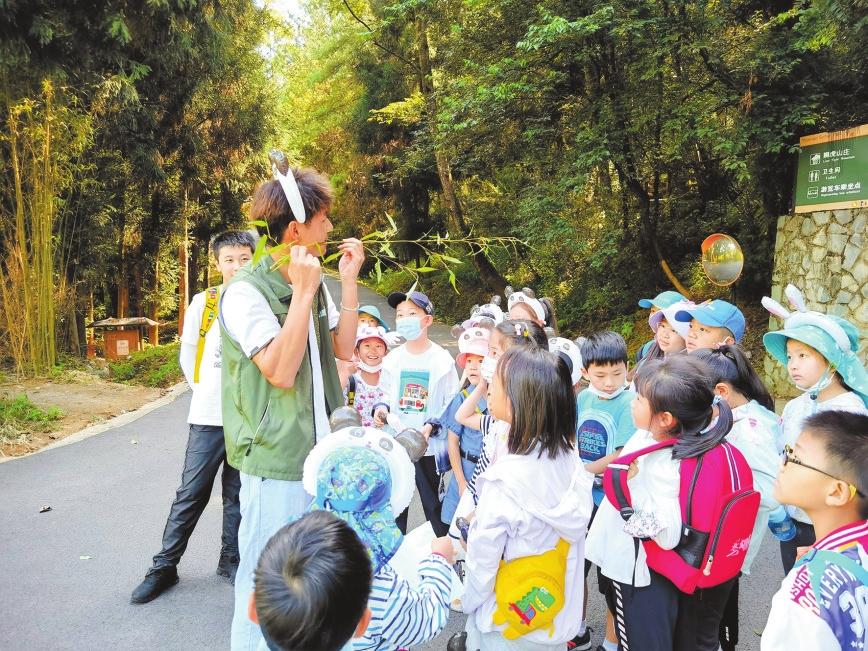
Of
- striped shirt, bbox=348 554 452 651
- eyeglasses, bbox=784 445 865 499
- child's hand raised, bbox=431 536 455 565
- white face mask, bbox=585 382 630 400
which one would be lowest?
striped shirt, bbox=348 554 452 651

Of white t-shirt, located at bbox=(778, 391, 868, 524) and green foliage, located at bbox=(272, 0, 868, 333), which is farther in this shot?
green foliage, located at bbox=(272, 0, 868, 333)

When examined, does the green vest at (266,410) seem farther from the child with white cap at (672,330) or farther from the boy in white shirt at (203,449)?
the child with white cap at (672,330)

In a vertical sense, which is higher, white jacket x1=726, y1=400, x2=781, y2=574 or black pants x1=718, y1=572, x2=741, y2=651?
white jacket x1=726, y1=400, x2=781, y2=574

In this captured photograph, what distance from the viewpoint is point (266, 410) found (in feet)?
6.70

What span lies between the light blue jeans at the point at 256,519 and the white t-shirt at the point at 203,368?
1.13 meters

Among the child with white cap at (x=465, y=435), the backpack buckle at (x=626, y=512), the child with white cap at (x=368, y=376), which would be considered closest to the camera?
the backpack buckle at (x=626, y=512)

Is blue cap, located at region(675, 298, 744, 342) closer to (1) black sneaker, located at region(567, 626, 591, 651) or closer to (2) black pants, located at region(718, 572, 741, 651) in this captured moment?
(2) black pants, located at region(718, 572, 741, 651)

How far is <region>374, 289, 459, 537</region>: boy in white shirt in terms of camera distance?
359cm

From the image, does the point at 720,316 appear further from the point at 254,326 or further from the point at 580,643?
the point at 254,326

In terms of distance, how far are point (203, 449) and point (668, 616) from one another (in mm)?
2378

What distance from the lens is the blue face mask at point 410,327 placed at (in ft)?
12.3

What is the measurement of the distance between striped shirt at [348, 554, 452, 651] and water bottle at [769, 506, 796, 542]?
5.34 ft

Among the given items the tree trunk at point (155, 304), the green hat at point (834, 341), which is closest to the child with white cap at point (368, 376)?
the green hat at point (834, 341)

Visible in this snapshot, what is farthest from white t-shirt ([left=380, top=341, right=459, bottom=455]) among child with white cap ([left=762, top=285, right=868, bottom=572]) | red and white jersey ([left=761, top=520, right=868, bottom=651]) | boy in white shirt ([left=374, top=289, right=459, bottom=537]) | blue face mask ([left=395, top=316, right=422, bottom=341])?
red and white jersey ([left=761, top=520, right=868, bottom=651])
